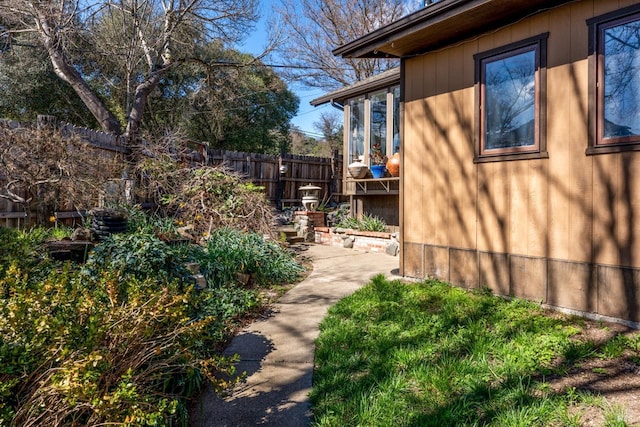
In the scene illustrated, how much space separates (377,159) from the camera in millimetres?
8359

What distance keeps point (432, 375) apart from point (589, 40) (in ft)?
10.2

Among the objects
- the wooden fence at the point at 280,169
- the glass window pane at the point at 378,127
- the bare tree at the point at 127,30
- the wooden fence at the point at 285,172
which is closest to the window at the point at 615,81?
the glass window pane at the point at 378,127

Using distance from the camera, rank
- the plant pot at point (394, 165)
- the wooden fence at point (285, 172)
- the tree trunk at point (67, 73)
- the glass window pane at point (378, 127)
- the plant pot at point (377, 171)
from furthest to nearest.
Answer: the wooden fence at point (285, 172)
the tree trunk at point (67, 73)
the glass window pane at point (378, 127)
the plant pot at point (377, 171)
the plant pot at point (394, 165)

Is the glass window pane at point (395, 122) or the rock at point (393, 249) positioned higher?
the glass window pane at point (395, 122)

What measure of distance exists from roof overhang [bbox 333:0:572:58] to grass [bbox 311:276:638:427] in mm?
2775

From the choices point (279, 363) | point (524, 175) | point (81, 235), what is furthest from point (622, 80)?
point (81, 235)

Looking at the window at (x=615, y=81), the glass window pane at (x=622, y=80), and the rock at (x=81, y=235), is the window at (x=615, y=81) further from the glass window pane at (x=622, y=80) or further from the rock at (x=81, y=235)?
the rock at (x=81, y=235)

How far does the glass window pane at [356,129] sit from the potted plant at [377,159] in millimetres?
340

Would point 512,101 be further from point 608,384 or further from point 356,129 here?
point 356,129

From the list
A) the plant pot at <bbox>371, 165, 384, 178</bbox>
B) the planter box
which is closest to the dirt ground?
the planter box

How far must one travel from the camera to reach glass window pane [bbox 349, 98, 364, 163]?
8891 millimetres

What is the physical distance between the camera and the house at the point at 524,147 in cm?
320

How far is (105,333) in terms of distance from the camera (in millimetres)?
1894

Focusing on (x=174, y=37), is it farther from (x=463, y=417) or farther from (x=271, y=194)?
(x=463, y=417)
